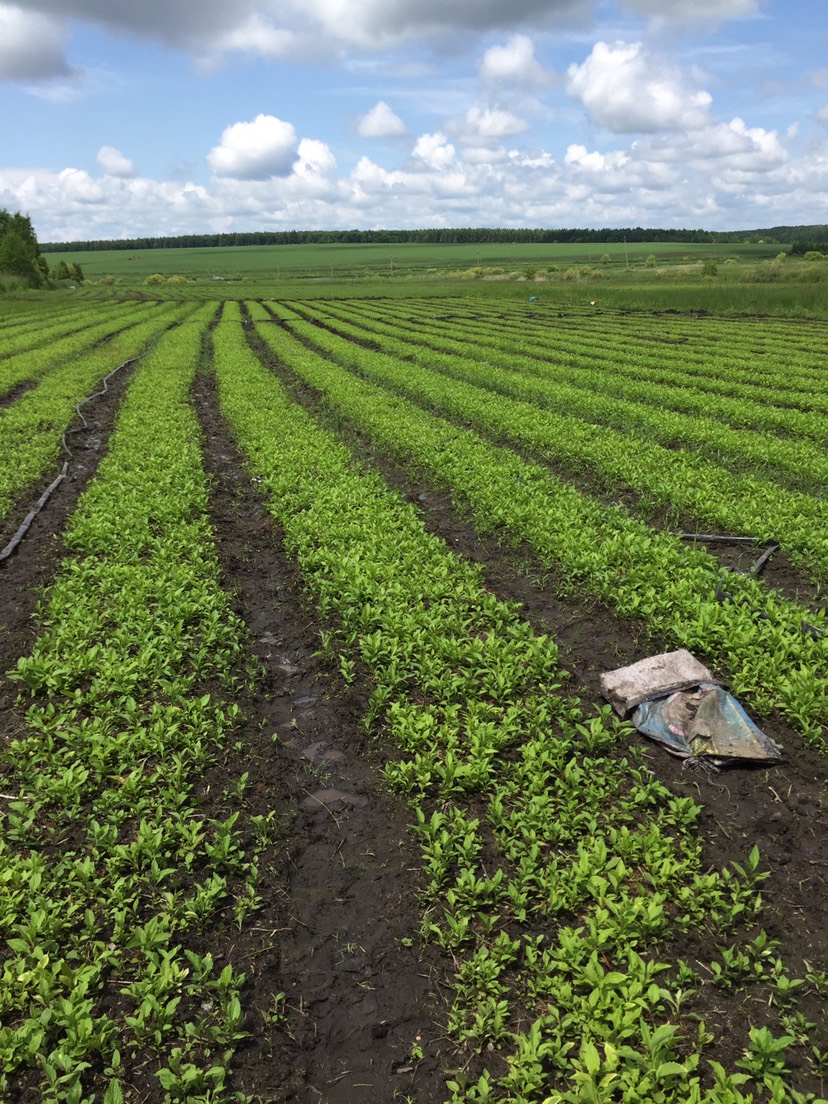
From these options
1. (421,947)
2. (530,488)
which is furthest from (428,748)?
(530,488)

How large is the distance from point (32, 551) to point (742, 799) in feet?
32.7

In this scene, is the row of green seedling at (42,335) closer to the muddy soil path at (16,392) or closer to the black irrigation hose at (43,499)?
the muddy soil path at (16,392)

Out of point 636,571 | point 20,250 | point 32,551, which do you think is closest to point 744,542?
point 636,571

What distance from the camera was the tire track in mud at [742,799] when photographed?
3.98 meters

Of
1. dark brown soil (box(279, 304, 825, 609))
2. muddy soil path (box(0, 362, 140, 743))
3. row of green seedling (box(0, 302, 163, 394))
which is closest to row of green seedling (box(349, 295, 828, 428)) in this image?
dark brown soil (box(279, 304, 825, 609))

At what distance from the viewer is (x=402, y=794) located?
5164 millimetres

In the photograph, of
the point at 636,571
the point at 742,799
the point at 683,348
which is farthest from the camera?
the point at 683,348

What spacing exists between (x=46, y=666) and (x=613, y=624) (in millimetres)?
6292

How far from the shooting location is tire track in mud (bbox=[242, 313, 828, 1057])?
3.98 meters

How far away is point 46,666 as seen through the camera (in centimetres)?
621

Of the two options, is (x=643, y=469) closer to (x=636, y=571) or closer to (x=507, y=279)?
(x=636, y=571)

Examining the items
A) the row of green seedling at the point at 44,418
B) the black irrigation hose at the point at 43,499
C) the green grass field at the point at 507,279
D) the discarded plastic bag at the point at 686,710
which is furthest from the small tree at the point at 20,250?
the discarded plastic bag at the point at 686,710

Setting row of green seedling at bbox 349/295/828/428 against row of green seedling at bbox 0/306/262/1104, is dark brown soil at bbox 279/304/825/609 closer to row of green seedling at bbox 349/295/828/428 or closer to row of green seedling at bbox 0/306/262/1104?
row of green seedling at bbox 349/295/828/428

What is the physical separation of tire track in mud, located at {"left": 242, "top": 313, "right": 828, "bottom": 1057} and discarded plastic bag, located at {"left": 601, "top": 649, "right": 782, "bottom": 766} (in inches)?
6.3
